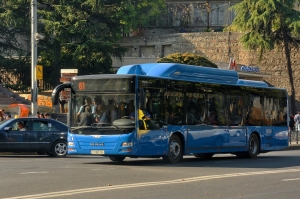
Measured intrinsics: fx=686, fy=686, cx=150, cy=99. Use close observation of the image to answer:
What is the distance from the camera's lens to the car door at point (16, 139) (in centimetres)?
2400

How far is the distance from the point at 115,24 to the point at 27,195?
4578 centimetres

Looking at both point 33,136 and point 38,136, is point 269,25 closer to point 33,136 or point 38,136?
point 38,136

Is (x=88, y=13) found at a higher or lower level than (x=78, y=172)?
higher

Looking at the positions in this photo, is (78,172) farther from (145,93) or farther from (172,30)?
(172,30)

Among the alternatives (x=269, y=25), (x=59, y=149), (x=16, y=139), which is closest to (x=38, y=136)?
(x=16, y=139)

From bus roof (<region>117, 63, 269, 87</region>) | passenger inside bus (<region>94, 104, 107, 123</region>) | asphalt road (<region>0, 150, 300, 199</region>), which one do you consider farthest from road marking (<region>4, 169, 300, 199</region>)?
bus roof (<region>117, 63, 269, 87</region>)

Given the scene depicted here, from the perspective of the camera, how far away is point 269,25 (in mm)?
60688

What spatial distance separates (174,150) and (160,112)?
133 cm

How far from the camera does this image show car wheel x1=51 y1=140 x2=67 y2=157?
81.0ft

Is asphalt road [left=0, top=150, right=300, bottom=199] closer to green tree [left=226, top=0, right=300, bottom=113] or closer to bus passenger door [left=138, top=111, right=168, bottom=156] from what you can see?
bus passenger door [left=138, top=111, right=168, bottom=156]

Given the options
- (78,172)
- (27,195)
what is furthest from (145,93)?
(27,195)

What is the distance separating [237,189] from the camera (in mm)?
13844

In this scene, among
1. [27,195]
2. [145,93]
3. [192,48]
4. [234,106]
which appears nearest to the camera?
[27,195]

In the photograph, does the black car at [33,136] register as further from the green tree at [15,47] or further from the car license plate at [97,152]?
the green tree at [15,47]
